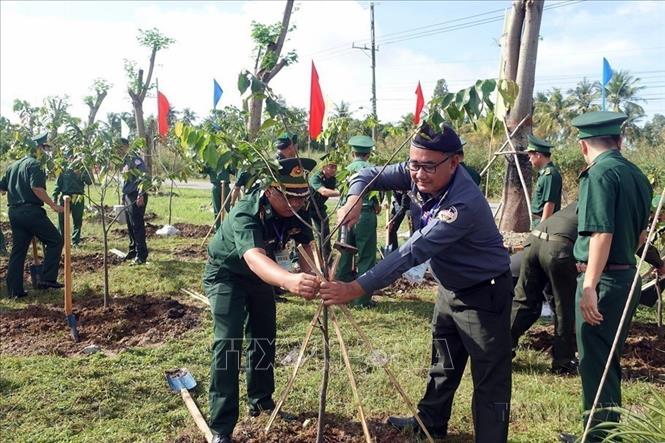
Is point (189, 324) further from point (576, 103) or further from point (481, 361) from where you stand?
point (576, 103)

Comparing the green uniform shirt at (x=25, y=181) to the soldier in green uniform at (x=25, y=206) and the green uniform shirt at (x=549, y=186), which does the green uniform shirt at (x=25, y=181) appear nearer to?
the soldier in green uniform at (x=25, y=206)

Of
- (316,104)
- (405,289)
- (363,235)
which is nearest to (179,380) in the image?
(363,235)

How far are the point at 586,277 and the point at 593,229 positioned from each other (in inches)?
10.2

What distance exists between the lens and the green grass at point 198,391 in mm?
3594

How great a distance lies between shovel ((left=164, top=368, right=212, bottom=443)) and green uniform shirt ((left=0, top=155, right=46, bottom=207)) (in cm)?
363

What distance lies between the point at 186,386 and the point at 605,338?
2892 millimetres

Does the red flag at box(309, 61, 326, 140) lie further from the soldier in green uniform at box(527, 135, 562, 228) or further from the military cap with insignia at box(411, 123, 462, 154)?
the military cap with insignia at box(411, 123, 462, 154)

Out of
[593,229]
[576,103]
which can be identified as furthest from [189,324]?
[576,103]

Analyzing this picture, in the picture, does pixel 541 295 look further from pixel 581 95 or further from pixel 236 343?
pixel 581 95

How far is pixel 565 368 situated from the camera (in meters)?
4.50

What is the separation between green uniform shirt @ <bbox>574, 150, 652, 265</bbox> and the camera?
292 cm

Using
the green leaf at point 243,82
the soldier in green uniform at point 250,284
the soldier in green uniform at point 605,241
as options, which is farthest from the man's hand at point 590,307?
the green leaf at point 243,82

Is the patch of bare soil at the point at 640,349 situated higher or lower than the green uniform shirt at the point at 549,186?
lower

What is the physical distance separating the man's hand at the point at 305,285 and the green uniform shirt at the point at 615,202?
4.99ft
